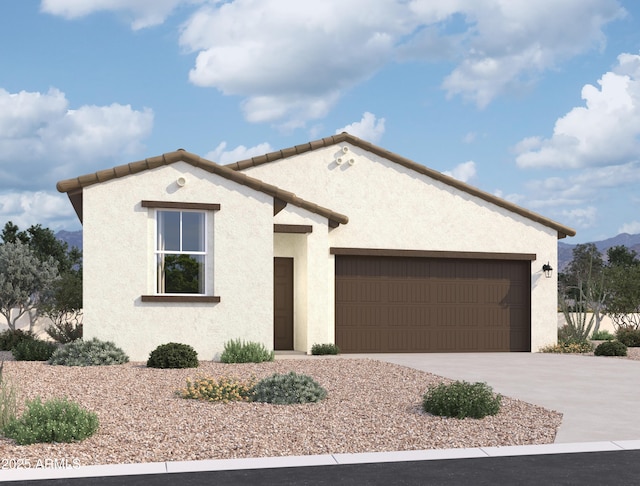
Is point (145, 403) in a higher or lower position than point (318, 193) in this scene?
lower

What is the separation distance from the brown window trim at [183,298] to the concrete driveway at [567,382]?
411 cm

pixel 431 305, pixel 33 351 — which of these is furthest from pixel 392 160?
pixel 33 351

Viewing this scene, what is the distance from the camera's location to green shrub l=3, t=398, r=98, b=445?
8.20m

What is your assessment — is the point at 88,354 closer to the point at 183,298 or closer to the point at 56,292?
the point at 183,298

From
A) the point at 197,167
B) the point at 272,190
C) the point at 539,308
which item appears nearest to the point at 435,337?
the point at 539,308

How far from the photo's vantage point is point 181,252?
16.8 m

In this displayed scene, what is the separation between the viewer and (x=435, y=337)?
21.0m

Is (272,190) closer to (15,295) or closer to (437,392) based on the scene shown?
(437,392)

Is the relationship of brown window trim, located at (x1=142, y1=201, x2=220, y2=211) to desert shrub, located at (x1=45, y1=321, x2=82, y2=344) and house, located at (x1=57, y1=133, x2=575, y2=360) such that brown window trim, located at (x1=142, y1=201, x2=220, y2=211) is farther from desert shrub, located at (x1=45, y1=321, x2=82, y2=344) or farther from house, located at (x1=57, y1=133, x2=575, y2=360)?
desert shrub, located at (x1=45, y1=321, x2=82, y2=344)

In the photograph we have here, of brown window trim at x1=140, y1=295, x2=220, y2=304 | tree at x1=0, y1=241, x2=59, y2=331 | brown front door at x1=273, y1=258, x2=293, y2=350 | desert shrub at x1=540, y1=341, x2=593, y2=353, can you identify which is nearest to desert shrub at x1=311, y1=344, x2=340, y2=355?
brown front door at x1=273, y1=258, x2=293, y2=350

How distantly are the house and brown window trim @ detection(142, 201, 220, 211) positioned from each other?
3cm

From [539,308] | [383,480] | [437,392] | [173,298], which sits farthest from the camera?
[539,308]

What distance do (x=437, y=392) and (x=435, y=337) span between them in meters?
11.0

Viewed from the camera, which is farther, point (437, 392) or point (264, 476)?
point (437, 392)
